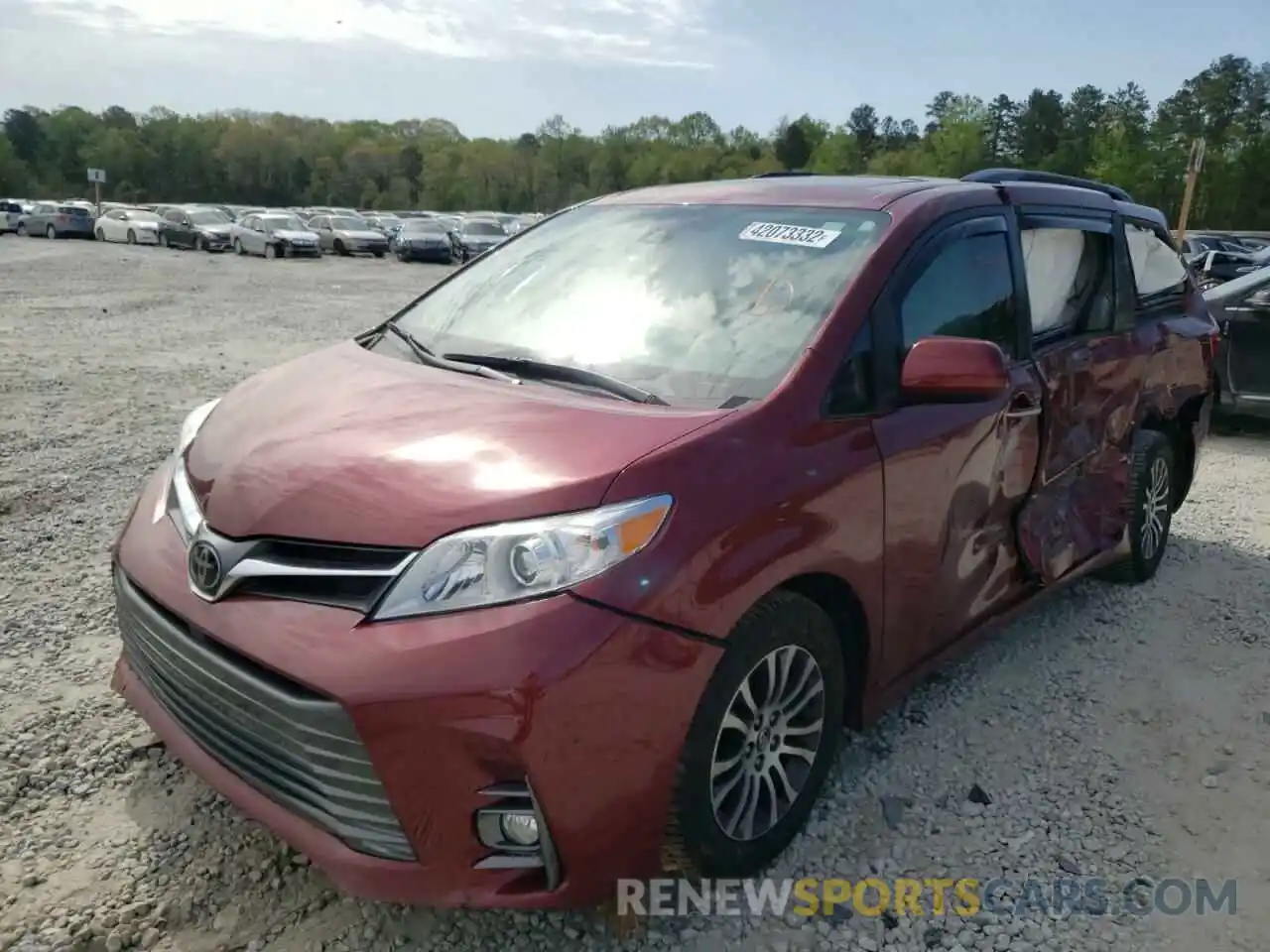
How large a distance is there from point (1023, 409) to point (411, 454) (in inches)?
85.7

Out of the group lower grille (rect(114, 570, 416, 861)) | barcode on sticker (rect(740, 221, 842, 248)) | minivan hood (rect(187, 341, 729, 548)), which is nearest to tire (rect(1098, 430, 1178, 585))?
barcode on sticker (rect(740, 221, 842, 248))

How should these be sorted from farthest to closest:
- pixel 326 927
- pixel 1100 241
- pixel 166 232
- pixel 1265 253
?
1. pixel 166 232
2. pixel 1265 253
3. pixel 1100 241
4. pixel 326 927

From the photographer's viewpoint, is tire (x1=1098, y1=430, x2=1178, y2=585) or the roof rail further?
tire (x1=1098, y1=430, x2=1178, y2=585)

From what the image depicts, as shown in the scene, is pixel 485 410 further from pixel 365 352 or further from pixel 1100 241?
pixel 1100 241

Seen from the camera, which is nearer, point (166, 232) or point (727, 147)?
point (166, 232)

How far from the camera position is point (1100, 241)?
421cm

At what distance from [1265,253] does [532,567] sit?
16314 mm

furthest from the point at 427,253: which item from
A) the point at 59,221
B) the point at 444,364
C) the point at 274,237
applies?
the point at 444,364

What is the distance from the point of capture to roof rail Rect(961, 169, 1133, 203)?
12.4 ft

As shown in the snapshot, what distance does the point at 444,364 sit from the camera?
3.02 m

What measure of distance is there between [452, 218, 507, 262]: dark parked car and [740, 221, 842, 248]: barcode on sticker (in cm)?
2969

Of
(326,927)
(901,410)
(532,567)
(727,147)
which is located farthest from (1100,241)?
(727,147)

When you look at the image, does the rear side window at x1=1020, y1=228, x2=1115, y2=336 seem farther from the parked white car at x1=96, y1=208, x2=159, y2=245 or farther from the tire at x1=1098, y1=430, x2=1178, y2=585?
the parked white car at x1=96, y1=208, x2=159, y2=245

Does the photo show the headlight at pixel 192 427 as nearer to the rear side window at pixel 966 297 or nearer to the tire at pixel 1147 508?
the rear side window at pixel 966 297
